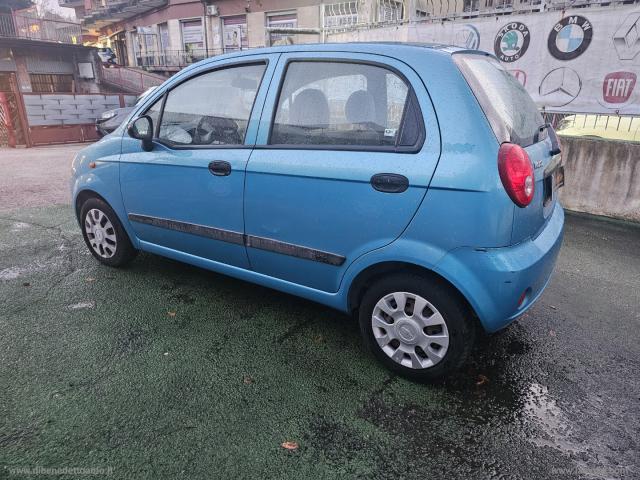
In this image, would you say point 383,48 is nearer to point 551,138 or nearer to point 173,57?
point 551,138

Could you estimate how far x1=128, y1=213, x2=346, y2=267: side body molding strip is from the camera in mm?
2555

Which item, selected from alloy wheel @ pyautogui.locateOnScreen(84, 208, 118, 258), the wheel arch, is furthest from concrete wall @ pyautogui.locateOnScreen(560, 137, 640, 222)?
alloy wheel @ pyautogui.locateOnScreen(84, 208, 118, 258)

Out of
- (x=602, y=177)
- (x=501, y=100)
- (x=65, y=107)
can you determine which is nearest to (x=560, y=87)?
(x=602, y=177)

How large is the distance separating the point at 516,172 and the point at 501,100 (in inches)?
18.3

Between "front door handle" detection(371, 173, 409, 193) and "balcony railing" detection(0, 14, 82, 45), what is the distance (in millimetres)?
26234

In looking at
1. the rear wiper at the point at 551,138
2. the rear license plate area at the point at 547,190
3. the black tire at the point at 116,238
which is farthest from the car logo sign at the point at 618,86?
the black tire at the point at 116,238

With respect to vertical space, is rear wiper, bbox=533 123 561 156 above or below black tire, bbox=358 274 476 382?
above

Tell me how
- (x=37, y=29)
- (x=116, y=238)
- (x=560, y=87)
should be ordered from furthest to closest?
(x=37, y=29)
(x=560, y=87)
(x=116, y=238)

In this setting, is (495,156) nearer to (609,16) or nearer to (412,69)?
(412,69)

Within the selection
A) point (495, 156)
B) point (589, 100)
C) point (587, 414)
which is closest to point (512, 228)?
point (495, 156)

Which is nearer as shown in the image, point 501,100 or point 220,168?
point 501,100

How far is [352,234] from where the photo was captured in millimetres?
2396

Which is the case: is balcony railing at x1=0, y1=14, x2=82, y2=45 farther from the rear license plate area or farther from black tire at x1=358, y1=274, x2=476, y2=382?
the rear license plate area

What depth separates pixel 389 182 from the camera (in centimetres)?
221
